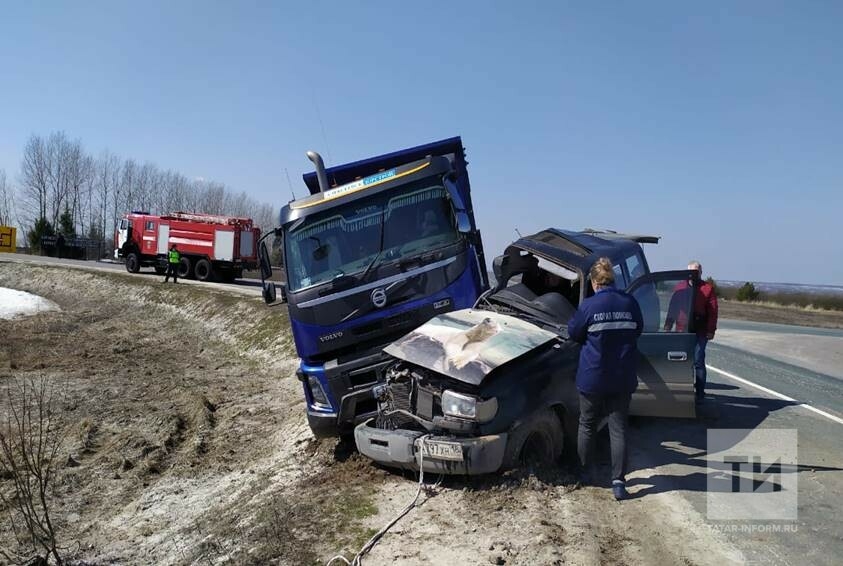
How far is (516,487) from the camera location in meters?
4.74

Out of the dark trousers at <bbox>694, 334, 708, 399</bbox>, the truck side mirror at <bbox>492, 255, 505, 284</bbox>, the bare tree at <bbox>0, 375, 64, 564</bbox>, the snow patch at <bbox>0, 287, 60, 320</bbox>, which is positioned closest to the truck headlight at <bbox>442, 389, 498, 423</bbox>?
the truck side mirror at <bbox>492, 255, 505, 284</bbox>

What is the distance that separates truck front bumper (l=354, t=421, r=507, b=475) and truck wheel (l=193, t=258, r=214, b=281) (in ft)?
95.3

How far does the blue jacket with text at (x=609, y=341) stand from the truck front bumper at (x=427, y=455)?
845mm

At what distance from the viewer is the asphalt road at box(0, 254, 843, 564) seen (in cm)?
406

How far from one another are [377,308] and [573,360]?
198 centimetres

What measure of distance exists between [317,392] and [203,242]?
28.3 m

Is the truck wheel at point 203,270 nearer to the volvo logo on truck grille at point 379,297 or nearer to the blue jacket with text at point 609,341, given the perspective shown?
the volvo logo on truck grille at point 379,297

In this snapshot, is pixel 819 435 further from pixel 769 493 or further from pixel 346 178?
pixel 346 178

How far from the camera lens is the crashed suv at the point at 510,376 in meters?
4.67

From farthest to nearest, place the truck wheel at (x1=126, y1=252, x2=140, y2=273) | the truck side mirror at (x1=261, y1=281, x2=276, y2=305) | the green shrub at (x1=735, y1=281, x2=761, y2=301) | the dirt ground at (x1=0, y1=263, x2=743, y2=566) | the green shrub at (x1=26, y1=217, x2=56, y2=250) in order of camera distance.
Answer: the green shrub at (x1=26, y1=217, x2=56, y2=250) → the green shrub at (x1=735, y1=281, x2=761, y2=301) → the truck wheel at (x1=126, y1=252, x2=140, y2=273) → the truck side mirror at (x1=261, y1=281, x2=276, y2=305) → the dirt ground at (x1=0, y1=263, x2=743, y2=566)

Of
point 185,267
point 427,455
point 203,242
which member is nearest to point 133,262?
point 185,267

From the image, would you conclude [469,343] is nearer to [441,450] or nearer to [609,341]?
[441,450]

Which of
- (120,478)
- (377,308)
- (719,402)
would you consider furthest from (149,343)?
(719,402)

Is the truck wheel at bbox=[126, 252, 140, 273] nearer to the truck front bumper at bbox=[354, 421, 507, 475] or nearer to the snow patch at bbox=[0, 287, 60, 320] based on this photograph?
the snow patch at bbox=[0, 287, 60, 320]
